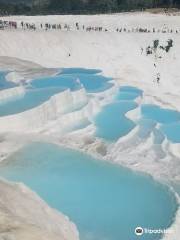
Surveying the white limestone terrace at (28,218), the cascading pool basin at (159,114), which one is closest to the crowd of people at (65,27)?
the cascading pool basin at (159,114)

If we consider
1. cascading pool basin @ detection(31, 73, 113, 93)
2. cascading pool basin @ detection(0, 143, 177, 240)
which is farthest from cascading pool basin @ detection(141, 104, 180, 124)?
cascading pool basin @ detection(0, 143, 177, 240)

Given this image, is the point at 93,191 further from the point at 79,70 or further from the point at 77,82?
the point at 79,70

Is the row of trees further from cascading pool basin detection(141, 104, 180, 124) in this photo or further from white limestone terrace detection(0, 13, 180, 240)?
cascading pool basin detection(141, 104, 180, 124)

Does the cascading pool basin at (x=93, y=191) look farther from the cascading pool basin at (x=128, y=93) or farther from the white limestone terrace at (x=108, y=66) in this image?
the cascading pool basin at (x=128, y=93)

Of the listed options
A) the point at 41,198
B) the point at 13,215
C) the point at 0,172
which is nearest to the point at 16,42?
the point at 0,172

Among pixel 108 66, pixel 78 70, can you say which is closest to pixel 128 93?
pixel 78 70

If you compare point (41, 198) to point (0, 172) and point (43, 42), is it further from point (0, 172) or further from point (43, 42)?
point (43, 42)
